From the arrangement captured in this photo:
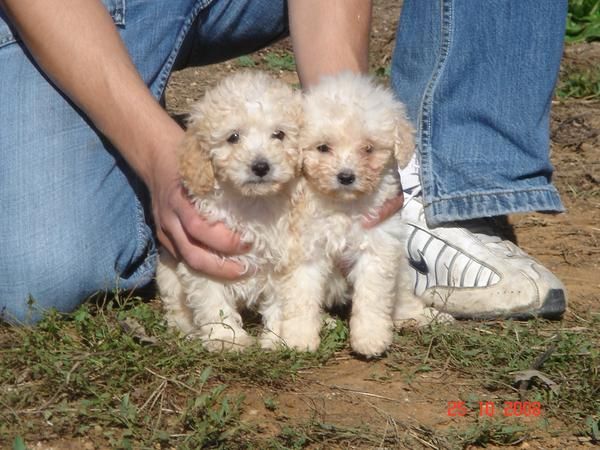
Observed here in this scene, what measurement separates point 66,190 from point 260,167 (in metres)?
1.26

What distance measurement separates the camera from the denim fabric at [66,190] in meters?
4.37

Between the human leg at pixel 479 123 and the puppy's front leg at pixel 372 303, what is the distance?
60cm

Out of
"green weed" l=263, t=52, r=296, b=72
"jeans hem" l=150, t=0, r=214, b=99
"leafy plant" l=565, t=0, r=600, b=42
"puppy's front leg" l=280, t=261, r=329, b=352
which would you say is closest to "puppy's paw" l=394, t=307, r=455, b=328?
"puppy's front leg" l=280, t=261, r=329, b=352

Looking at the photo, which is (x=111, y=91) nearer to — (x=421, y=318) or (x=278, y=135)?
(x=278, y=135)

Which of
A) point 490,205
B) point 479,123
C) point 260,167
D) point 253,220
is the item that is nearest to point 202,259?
point 253,220

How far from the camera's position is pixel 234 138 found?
3670 millimetres

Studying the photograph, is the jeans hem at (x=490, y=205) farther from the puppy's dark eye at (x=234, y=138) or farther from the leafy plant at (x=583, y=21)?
the leafy plant at (x=583, y=21)

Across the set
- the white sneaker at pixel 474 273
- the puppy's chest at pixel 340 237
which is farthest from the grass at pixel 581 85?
the puppy's chest at pixel 340 237

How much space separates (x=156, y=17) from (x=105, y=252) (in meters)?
1.12

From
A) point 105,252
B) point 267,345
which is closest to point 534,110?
point 267,345

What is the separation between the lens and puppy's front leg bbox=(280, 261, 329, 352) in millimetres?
3812

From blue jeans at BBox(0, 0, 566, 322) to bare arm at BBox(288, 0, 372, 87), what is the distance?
14.0 inches

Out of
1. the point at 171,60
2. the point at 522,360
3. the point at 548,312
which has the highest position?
the point at 171,60

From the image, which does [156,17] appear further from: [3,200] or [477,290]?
[477,290]
